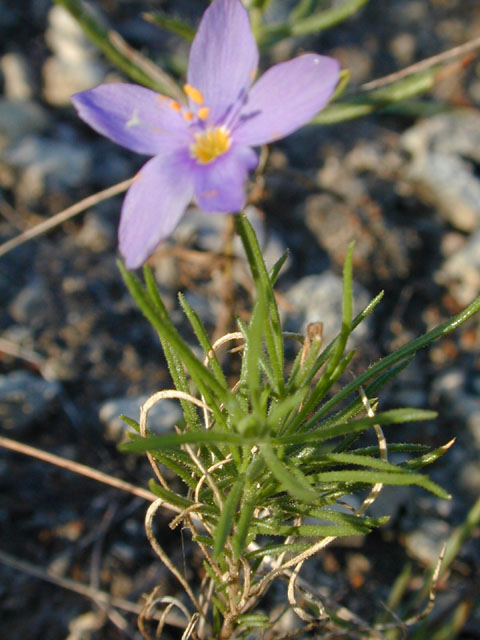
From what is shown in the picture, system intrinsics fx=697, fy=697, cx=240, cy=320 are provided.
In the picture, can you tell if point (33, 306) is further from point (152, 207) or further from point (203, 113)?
point (152, 207)

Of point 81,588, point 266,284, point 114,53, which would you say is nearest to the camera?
point 266,284

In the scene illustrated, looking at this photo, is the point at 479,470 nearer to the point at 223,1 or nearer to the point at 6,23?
the point at 223,1

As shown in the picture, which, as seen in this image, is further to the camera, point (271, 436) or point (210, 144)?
point (210, 144)

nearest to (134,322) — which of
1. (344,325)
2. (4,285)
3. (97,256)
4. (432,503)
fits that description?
(97,256)

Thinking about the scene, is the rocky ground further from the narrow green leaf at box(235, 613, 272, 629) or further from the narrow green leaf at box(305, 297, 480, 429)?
the narrow green leaf at box(305, 297, 480, 429)

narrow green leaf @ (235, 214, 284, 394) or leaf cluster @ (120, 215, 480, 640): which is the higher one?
narrow green leaf @ (235, 214, 284, 394)

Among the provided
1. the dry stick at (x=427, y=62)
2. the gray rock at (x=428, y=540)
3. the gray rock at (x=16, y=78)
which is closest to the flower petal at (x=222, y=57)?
the dry stick at (x=427, y=62)

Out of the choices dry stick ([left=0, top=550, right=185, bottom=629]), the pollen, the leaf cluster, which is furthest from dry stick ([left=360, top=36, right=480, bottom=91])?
dry stick ([left=0, top=550, right=185, bottom=629])

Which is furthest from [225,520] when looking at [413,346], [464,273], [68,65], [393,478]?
[68,65]
